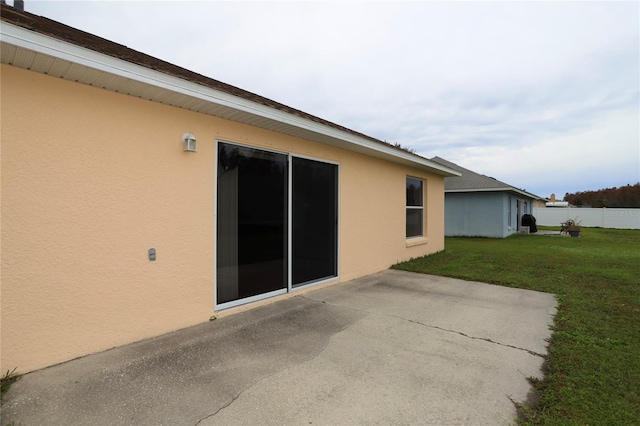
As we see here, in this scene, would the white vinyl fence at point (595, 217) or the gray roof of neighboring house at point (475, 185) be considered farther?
the white vinyl fence at point (595, 217)

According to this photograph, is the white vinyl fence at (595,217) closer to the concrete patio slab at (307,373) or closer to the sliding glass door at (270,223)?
the sliding glass door at (270,223)

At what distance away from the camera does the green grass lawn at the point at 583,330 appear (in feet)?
7.01

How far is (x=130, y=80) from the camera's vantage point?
9.20 ft

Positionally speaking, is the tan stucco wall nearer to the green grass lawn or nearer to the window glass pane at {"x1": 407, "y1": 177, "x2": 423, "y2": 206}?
the green grass lawn

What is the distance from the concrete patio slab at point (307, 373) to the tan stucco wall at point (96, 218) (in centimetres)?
30

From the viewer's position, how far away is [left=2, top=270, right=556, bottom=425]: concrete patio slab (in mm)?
2041

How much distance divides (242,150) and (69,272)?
2411 mm

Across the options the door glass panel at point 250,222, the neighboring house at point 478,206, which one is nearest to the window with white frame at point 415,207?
the door glass panel at point 250,222

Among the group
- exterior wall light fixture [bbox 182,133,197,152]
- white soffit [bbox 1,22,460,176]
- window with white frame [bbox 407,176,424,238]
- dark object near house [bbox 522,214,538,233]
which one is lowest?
dark object near house [bbox 522,214,538,233]

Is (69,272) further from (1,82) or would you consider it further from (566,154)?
(566,154)

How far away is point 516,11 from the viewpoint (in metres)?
6.59

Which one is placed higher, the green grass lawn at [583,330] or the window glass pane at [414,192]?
the window glass pane at [414,192]

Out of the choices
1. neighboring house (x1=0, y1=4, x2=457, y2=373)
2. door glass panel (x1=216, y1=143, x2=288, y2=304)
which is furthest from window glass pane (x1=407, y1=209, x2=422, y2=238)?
door glass panel (x1=216, y1=143, x2=288, y2=304)

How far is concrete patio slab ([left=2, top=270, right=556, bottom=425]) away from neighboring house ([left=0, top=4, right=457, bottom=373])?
0.35 metres
